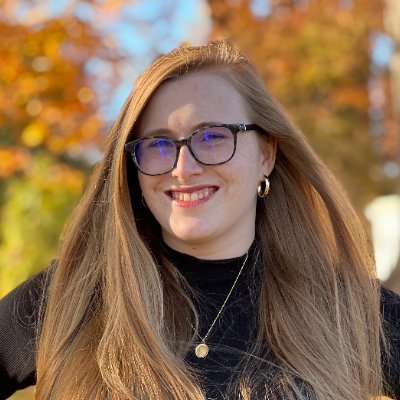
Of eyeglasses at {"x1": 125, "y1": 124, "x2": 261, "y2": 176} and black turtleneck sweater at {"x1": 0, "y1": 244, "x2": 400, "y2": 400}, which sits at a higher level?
eyeglasses at {"x1": 125, "y1": 124, "x2": 261, "y2": 176}

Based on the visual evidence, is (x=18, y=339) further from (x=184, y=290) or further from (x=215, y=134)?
(x=215, y=134)

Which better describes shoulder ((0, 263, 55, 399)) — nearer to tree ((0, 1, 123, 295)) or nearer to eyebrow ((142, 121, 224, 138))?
eyebrow ((142, 121, 224, 138))

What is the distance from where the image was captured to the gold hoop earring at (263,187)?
2.88 metres

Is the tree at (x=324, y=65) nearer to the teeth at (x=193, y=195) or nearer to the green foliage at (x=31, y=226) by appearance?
the green foliage at (x=31, y=226)

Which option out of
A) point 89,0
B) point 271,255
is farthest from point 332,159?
point 271,255

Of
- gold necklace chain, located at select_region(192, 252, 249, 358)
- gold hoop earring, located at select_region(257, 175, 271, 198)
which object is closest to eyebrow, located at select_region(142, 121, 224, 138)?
gold hoop earring, located at select_region(257, 175, 271, 198)

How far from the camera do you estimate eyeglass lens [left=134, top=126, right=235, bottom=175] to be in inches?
102

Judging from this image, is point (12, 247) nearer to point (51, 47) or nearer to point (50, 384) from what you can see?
point (51, 47)

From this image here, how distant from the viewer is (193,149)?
2.59 meters

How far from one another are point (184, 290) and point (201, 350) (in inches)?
10.0

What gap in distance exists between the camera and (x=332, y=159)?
13.1 m

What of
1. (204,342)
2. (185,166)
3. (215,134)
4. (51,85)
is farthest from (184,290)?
(51,85)

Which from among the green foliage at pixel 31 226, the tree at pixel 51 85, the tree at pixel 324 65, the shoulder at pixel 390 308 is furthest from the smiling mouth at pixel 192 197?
the green foliage at pixel 31 226

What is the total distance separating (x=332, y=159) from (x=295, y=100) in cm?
173
